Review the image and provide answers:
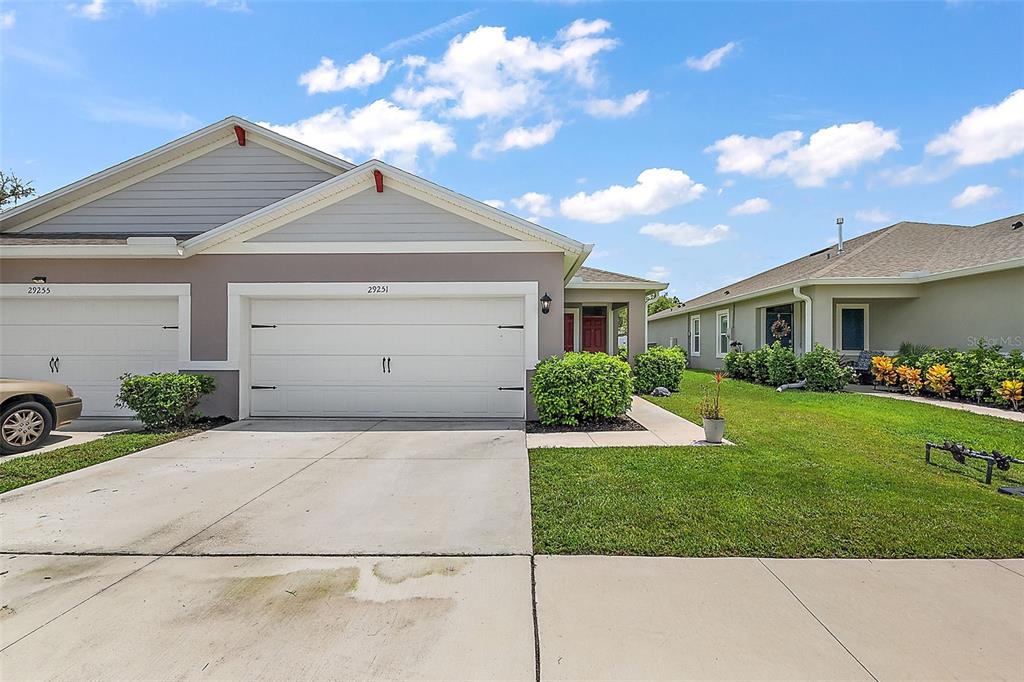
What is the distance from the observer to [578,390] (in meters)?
7.80

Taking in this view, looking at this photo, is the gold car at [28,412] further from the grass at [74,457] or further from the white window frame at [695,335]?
the white window frame at [695,335]

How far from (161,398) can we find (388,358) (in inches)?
138

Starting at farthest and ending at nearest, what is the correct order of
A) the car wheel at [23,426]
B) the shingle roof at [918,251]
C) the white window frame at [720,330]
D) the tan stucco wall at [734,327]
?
the white window frame at [720,330], the tan stucco wall at [734,327], the shingle roof at [918,251], the car wheel at [23,426]

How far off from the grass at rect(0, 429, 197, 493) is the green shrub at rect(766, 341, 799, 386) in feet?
46.1

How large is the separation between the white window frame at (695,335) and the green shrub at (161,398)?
20338 millimetres

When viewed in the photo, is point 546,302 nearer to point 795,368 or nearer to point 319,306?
point 319,306

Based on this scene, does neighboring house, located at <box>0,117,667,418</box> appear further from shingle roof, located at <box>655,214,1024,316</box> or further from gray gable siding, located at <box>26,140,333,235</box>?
shingle roof, located at <box>655,214,1024,316</box>

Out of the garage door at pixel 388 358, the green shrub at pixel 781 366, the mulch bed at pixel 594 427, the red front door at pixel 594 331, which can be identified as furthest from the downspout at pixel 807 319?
the garage door at pixel 388 358

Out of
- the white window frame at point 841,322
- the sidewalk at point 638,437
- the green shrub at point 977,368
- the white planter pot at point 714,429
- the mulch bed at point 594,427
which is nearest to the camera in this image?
the white planter pot at point 714,429

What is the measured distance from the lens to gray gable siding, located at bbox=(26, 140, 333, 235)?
10.4 meters

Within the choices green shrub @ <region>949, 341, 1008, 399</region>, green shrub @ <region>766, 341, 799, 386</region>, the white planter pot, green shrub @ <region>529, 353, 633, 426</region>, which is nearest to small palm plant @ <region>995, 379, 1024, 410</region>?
green shrub @ <region>949, 341, 1008, 399</region>

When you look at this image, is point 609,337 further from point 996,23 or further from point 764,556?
point 764,556

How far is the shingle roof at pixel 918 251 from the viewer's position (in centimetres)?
1263

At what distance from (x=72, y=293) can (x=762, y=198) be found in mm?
18172
